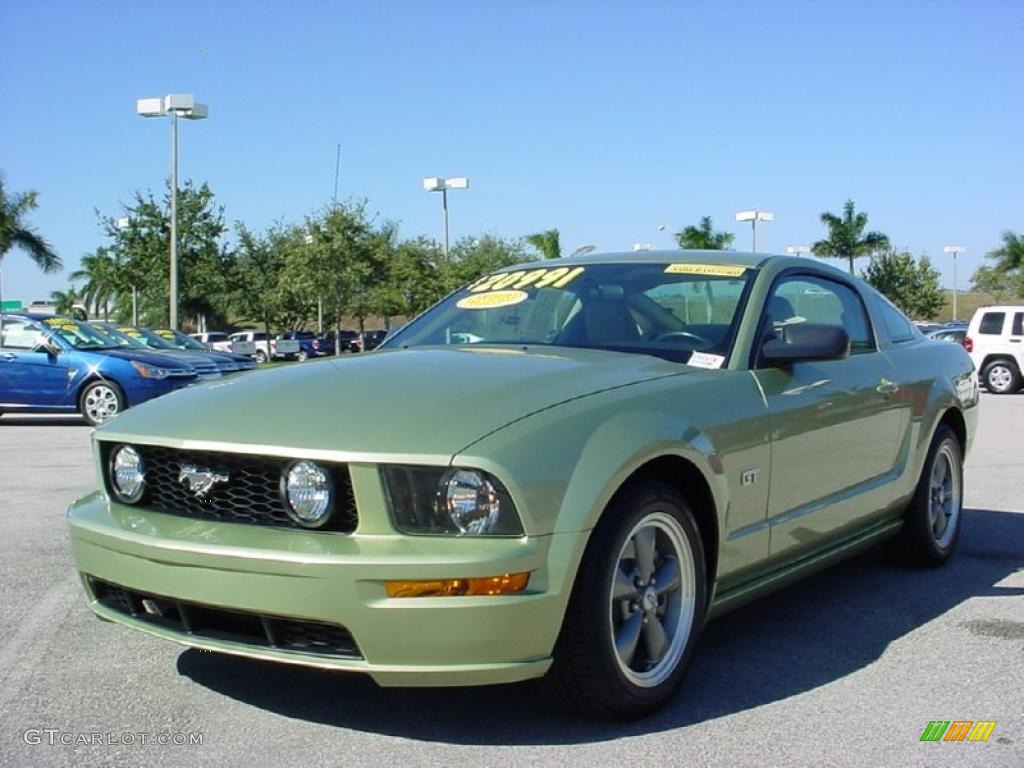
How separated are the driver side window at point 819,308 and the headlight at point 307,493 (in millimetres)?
2019

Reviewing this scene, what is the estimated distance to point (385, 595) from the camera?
2898 millimetres

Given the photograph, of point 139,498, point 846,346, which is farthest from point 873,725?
point 139,498

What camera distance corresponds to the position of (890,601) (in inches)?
193

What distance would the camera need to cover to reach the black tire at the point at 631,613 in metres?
3.13

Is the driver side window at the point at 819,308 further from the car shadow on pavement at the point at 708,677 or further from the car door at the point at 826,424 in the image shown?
the car shadow on pavement at the point at 708,677

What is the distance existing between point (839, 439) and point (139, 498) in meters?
2.63

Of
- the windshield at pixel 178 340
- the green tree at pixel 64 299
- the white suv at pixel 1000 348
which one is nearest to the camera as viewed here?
the windshield at pixel 178 340

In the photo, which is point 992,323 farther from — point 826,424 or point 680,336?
point 680,336

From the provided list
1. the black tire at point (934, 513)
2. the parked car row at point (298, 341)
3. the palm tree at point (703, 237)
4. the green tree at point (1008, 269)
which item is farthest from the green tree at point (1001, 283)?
the black tire at point (934, 513)

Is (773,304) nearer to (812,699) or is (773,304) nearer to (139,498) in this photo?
(812,699)

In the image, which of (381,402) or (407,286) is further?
(407,286)

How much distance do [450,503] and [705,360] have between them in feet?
4.63

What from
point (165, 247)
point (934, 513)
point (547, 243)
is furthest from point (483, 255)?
point (934, 513)

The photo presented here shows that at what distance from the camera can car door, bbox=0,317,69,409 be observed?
547 inches
